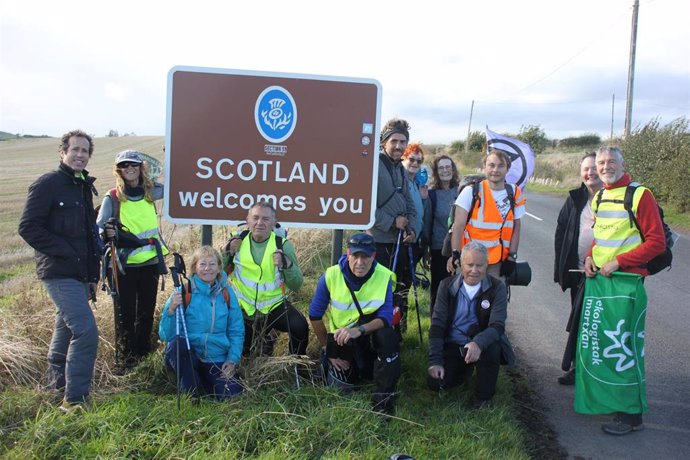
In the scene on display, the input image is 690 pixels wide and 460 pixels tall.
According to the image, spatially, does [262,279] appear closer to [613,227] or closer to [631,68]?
[613,227]

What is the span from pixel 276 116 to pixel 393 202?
4.25 ft

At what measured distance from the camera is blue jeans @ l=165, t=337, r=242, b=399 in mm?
3867

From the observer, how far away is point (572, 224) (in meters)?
4.51

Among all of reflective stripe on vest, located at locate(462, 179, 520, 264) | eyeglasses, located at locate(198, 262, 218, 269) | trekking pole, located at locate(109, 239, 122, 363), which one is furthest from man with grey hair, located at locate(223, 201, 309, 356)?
reflective stripe on vest, located at locate(462, 179, 520, 264)

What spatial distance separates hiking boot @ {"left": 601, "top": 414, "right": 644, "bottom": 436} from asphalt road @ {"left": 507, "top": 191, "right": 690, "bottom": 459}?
3 centimetres

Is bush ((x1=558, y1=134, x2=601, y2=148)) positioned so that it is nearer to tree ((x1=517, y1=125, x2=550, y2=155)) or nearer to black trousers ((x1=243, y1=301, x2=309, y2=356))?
tree ((x1=517, y1=125, x2=550, y2=155))

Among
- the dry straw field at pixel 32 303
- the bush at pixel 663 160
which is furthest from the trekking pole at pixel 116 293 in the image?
the bush at pixel 663 160

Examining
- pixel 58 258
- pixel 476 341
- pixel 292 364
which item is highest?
pixel 58 258

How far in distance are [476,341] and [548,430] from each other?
0.74 meters

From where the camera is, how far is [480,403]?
397cm

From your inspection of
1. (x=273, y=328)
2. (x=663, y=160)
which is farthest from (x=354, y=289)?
(x=663, y=160)

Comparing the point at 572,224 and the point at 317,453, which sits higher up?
the point at 572,224

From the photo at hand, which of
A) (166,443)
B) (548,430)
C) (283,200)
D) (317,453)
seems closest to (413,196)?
(283,200)

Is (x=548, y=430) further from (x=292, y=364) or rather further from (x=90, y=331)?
(x=90, y=331)
